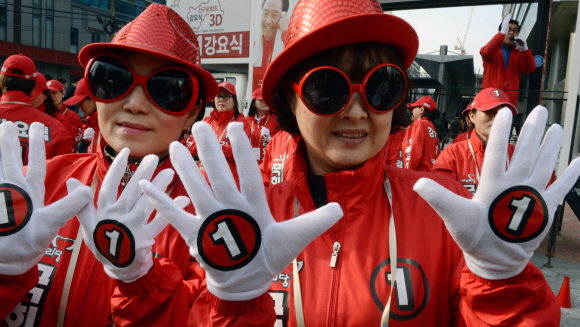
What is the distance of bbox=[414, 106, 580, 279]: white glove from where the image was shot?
4.03 feet

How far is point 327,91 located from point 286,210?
51 centimetres

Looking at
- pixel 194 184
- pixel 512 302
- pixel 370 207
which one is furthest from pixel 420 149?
pixel 194 184

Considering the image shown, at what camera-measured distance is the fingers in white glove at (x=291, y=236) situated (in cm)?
122

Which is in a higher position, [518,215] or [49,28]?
[49,28]

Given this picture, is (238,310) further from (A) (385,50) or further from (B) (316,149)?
(A) (385,50)

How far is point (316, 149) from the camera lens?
158cm

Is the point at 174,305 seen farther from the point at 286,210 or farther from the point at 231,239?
the point at 286,210

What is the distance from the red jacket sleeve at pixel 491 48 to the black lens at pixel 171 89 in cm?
580

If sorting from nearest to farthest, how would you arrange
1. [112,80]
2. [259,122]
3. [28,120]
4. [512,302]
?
[512,302], [112,80], [28,120], [259,122]

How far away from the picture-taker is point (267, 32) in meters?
10.4

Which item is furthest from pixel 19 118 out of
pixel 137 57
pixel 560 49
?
pixel 560 49

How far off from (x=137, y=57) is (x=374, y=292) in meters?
1.40

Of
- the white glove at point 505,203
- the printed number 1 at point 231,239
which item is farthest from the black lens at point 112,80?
the white glove at point 505,203

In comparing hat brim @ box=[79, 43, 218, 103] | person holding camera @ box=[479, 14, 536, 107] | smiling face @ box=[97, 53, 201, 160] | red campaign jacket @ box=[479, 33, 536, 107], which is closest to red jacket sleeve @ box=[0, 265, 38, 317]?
smiling face @ box=[97, 53, 201, 160]
